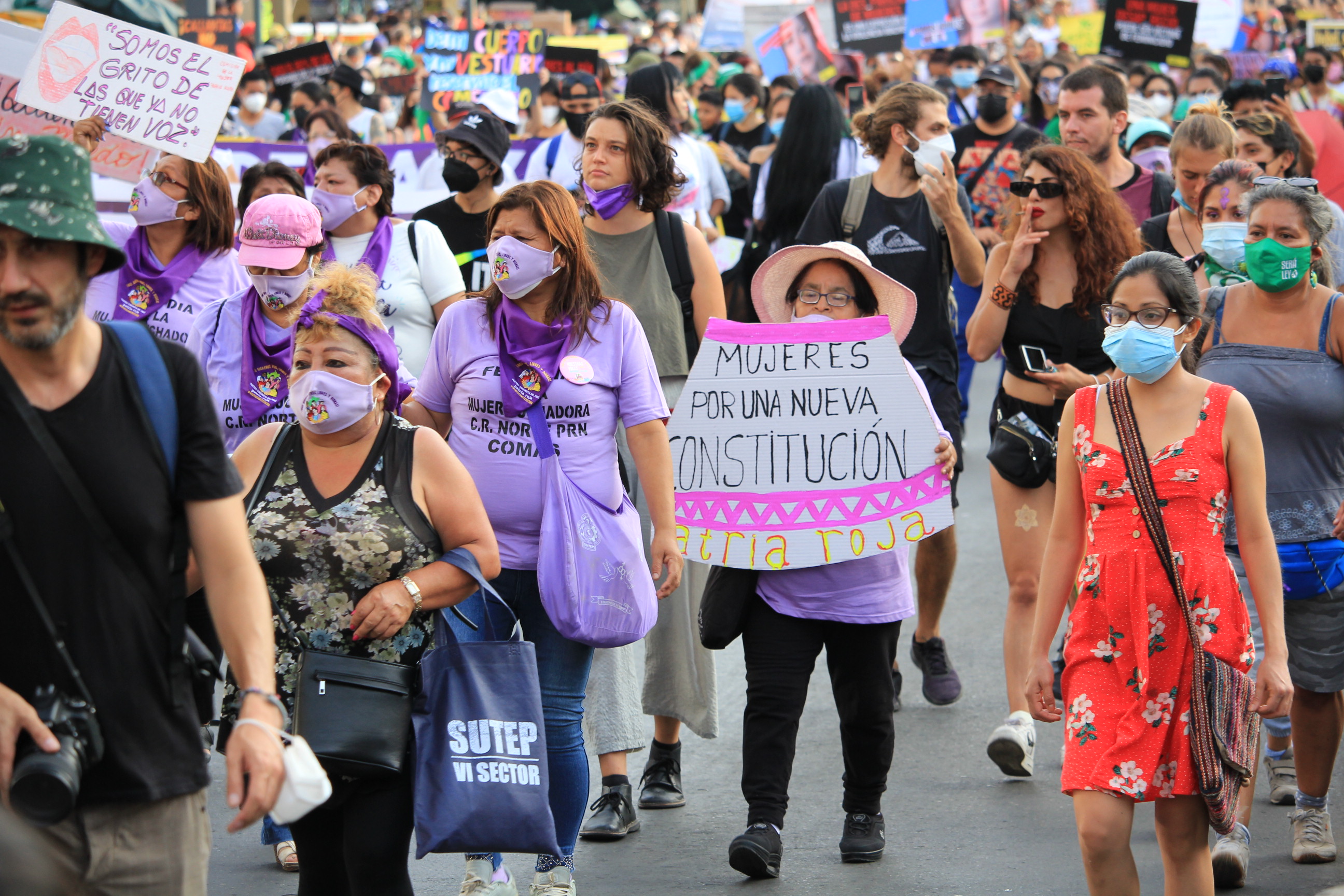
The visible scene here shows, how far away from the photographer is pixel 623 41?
26047 mm

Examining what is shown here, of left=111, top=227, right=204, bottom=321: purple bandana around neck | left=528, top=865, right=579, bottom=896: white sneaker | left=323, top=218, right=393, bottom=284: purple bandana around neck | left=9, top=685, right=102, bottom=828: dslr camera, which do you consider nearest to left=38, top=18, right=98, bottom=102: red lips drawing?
left=111, top=227, right=204, bottom=321: purple bandana around neck

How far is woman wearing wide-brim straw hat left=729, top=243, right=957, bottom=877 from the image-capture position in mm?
4898

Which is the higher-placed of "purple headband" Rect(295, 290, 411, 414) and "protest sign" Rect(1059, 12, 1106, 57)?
"protest sign" Rect(1059, 12, 1106, 57)

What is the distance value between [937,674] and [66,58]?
14.4 ft

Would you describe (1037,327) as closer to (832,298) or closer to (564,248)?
(832,298)

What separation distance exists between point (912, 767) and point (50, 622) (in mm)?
3943

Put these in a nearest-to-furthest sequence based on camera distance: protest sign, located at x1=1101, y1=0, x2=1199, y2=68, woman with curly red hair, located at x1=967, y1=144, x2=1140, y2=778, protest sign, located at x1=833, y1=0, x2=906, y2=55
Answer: woman with curly red hair, located at x1=967, y1=144, x2=1140, y2=778 < protest sign, located at x1=1101, y1=0, x2=1199, y2=68 < protest sign, located at x1=833, y1=0, x2=906, y2=55

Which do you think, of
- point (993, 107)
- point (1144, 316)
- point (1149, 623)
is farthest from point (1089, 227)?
point (993, 107)

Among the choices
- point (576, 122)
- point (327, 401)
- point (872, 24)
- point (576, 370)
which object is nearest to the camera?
point (327, 401)

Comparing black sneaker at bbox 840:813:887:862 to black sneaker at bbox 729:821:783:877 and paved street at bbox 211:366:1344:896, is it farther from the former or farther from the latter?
black sneaker at bbox 729:821:783:877

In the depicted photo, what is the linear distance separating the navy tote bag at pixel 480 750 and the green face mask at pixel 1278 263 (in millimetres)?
2581

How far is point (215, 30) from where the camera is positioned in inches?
676

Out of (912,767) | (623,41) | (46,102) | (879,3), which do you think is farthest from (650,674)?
(623,41)

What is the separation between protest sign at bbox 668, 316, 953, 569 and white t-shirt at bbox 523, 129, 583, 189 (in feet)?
15.0
